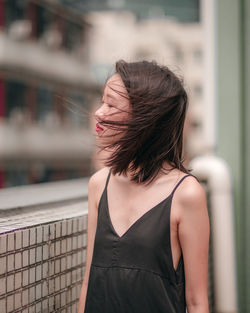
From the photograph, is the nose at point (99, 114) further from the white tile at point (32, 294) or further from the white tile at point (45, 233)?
the white tile at point (32, 294)

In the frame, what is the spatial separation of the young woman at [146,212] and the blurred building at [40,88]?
79.9 feet

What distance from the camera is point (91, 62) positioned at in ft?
128

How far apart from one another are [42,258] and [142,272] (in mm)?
576

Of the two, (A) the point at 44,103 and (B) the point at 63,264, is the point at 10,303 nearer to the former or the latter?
(B) the point at 63,264

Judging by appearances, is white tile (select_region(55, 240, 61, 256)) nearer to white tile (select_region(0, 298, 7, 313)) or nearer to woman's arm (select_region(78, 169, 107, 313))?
woman's arm (select_region(78, 169, 107, 313))

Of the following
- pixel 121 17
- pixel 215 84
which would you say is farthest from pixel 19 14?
pixel 215 84

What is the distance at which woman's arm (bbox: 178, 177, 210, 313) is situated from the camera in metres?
1.75

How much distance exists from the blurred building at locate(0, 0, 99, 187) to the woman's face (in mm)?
24377

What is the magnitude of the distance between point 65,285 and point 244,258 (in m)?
2.50

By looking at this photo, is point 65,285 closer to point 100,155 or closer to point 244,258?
point 100,155

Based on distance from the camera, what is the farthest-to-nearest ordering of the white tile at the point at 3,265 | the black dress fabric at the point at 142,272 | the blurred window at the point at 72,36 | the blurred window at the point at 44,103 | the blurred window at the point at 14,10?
the blurred window at the point at 72,36 < the blurred window at the point at 44,103 < the blurred window at the point at 14,10 < the white tile at the point at 3,265 < the black dress fabric at the point at 142,272

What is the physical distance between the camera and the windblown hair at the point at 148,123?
5.85 ft

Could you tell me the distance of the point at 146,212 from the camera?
1.79 meters

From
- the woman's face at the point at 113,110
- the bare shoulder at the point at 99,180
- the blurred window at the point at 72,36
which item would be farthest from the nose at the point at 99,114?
the blurred window at the point at 72,36
